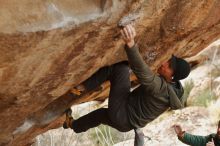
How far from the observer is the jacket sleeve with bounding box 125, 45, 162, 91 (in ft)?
12.8

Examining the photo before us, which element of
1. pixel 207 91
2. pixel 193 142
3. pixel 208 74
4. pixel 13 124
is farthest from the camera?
pixel 208 74

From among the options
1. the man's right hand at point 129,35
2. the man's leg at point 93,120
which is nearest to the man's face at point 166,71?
the man's right hand at point 129,35

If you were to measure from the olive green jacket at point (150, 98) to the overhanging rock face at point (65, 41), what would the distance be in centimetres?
42

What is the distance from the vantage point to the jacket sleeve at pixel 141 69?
390 centimetres

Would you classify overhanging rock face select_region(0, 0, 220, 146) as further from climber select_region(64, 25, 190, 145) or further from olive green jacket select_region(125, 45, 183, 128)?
olive green jacket select_region(125, 45, 183, 128)

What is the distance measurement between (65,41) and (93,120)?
5.24ft

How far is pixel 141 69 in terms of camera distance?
3965 millimetres

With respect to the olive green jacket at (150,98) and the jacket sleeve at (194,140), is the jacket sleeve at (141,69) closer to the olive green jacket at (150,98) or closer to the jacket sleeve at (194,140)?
the olive green jacket at (150,98)

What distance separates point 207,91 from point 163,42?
7.02 m

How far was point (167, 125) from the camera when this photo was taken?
10.9 m

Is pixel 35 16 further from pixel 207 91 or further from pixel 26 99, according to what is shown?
pixel 207 91

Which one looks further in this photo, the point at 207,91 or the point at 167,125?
the point at 207,91

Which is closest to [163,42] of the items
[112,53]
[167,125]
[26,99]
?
[112,53]

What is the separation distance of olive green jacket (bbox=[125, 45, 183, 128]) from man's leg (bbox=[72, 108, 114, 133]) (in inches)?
12.3
